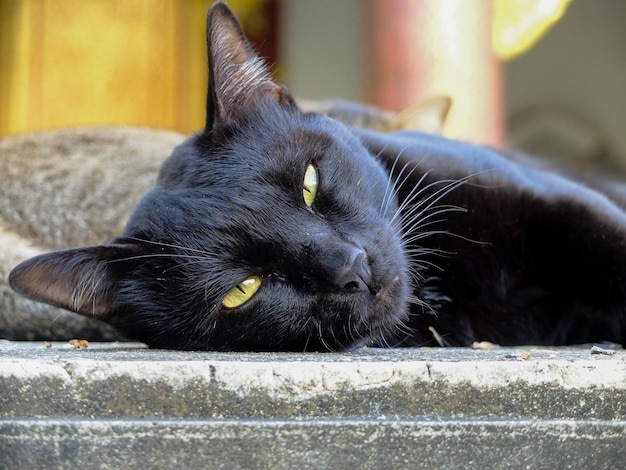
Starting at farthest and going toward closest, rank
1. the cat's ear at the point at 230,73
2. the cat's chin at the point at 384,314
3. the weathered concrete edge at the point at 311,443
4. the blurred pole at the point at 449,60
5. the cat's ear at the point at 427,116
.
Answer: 1. the blurred pole at the point at 449,60
2. the cat's ear at the point at 427,116
3. the cat's ear at the point at 230,73
4. the cat's chin at the point at 384,314
5. the weathered concrete edge at the point at 311,443

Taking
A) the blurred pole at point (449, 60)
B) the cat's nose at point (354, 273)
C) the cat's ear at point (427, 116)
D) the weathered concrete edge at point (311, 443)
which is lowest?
the weathered concrete edge at point (311, 443)


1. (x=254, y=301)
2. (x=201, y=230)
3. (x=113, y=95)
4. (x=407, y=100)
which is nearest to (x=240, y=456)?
(x=254, y=301)

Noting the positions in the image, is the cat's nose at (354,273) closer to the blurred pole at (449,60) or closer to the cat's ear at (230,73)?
the cat's ear at (230,73)

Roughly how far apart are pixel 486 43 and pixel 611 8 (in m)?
3.44

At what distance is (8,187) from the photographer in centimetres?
248

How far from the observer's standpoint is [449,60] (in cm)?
321

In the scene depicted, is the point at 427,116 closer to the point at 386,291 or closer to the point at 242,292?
the point at 386,291

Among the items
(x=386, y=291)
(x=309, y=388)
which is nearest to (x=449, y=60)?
(x=386, y=291)

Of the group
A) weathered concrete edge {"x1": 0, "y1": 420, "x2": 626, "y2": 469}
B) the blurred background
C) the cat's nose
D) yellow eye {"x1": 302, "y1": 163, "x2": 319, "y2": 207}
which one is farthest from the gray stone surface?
the blurred background

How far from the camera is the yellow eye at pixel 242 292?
1322mm

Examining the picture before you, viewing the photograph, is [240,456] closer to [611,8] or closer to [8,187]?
[8,187]

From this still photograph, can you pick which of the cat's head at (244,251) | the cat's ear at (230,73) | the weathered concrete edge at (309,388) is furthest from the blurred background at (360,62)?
the weathered concrete edge at (309,388)

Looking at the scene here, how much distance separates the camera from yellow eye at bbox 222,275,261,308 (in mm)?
1322

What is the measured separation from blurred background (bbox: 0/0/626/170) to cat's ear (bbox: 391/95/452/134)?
0.38m
